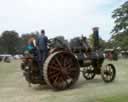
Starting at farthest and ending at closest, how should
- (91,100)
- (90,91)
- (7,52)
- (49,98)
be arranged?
(7,52) < (90,91) < (49,98) < (91,100)

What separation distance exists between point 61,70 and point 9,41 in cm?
10994

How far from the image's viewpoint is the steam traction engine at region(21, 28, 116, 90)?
13.8m

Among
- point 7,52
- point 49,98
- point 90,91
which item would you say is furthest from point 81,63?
point 7,52

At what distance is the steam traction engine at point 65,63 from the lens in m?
13.8

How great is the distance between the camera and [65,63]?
14328 mm

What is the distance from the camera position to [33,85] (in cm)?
1574

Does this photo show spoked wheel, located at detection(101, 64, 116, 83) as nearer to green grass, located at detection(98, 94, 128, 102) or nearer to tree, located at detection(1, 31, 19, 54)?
green grass, located at detection(98, 94, 128, 102)

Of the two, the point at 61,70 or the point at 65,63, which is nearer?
the point at 61,70

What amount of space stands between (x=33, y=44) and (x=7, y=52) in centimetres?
11032

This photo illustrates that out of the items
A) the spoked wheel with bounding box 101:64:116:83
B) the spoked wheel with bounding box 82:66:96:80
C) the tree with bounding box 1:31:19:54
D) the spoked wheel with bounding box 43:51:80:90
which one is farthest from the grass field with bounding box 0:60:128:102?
the tree with bounding box 1:31:19:54

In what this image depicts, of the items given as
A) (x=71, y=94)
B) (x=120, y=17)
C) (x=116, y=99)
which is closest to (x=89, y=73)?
(x=71, y=94)

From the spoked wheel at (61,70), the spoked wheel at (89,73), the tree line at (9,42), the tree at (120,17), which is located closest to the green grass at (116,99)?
the spoked wheel at (61,70)

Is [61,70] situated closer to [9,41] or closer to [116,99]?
[116,99]

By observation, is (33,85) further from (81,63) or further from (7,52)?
(7,52)
